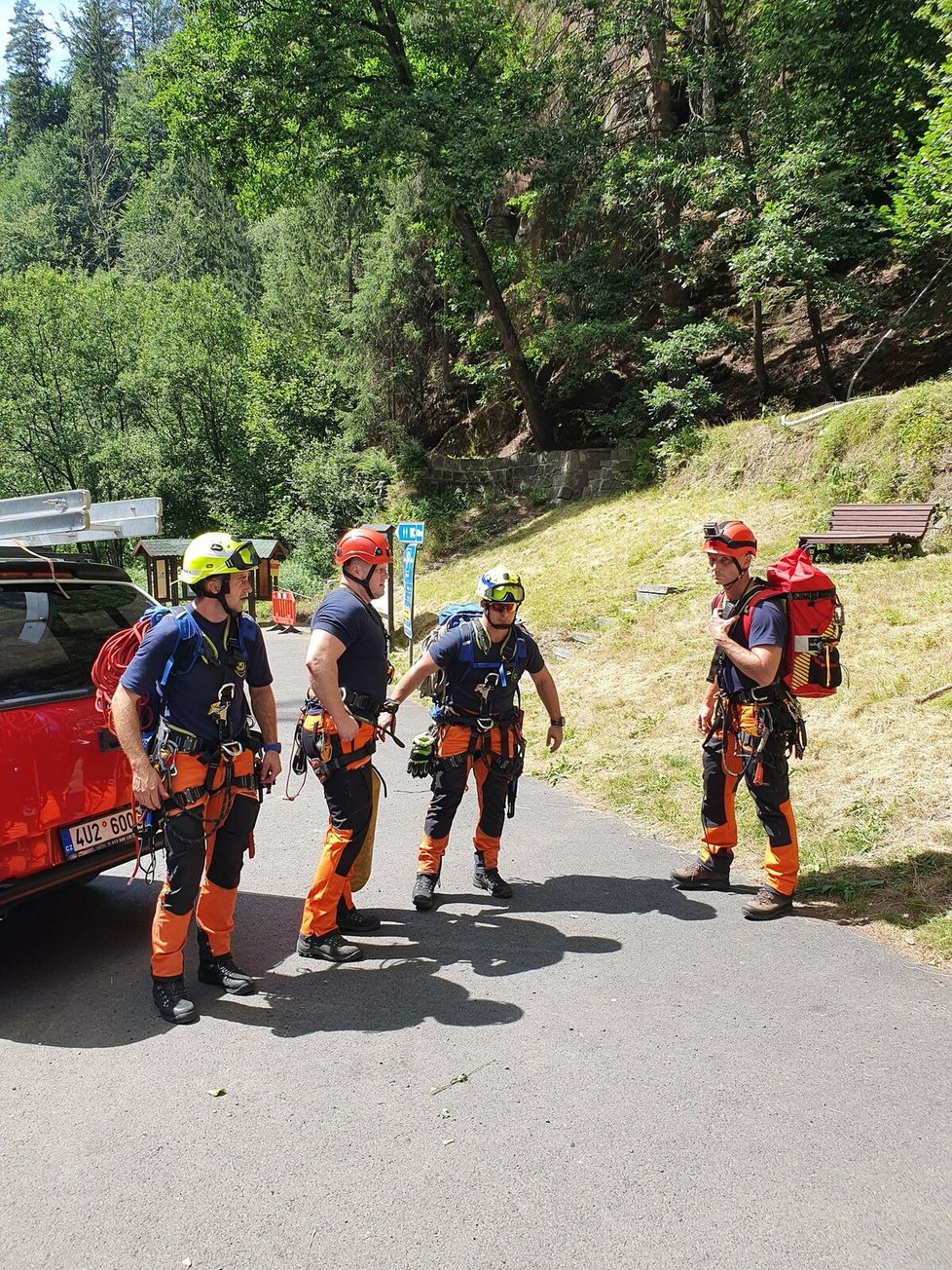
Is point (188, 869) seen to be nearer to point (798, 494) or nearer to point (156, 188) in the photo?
point (798, 494)

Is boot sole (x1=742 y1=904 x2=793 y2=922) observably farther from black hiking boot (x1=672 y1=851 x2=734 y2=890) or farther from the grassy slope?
black hiking boot (x1=672 y1=851 x2=734 y2=890)

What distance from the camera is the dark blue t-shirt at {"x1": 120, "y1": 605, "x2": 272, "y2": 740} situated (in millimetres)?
3719

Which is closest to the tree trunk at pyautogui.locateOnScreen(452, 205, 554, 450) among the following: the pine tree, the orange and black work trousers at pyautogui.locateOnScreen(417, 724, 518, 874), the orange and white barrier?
the orange and white barrier

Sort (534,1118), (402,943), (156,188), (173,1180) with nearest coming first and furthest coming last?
1. (173,1180)
2. (534,1118)
3. (402,943)
4. (156,188)

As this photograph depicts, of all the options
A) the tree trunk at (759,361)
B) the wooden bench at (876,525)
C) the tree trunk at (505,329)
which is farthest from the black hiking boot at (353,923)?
the tree trunk at (505,329)

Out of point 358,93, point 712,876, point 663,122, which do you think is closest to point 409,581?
point 712,876

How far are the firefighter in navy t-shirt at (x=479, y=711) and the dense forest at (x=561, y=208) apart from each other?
36.0 feet

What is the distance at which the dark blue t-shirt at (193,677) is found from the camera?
3.72 m

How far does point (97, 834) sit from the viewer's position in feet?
13.7

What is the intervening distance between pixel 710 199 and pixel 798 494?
20.8 feet

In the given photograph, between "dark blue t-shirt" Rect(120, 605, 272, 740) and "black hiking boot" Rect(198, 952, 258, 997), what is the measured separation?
105cm

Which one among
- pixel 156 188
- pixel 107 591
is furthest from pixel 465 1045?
pixel 156 188

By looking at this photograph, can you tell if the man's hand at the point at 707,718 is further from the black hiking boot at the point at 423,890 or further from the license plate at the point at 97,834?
the license plate at the point at 97,834

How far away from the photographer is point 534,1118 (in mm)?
3002
